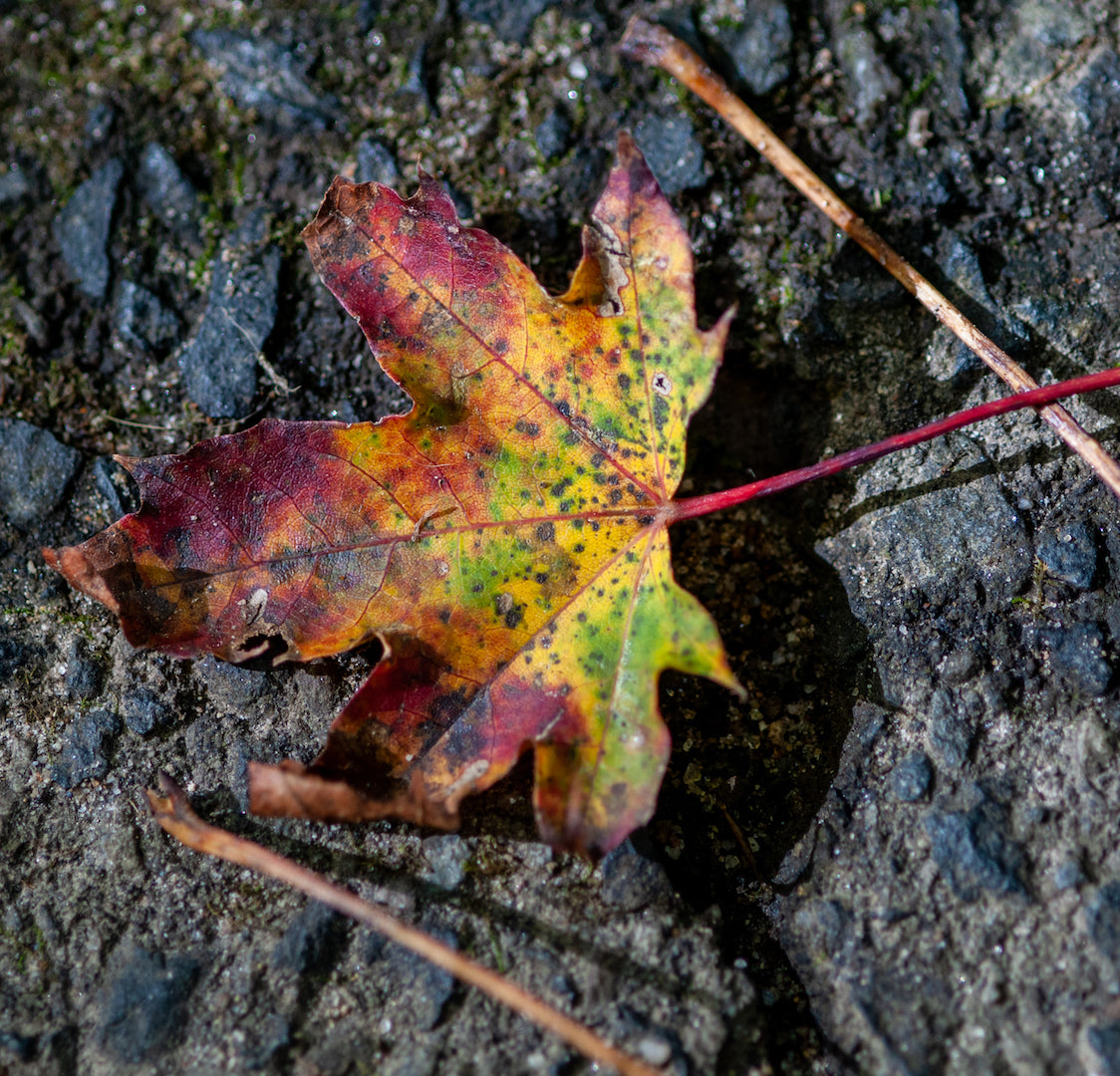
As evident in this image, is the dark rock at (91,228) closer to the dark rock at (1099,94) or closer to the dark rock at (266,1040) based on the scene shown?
the dark rock at (266,1040)

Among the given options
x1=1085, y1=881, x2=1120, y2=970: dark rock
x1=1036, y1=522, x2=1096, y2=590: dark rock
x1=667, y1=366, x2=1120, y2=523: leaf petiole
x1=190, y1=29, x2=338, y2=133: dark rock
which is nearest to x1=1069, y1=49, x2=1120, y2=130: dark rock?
x1=667, y1=366, x2=1120, y2=523: leaf petiole

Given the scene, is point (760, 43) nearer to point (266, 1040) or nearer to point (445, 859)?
point (445, 859)

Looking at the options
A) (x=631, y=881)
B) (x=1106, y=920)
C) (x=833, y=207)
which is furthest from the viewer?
(x=833, y=207)

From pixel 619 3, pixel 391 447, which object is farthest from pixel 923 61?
pixel 391 447

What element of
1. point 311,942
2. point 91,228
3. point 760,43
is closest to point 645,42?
point 760,43

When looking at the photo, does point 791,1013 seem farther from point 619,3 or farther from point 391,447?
point 619,3

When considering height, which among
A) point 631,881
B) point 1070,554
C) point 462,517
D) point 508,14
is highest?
point 508,14
